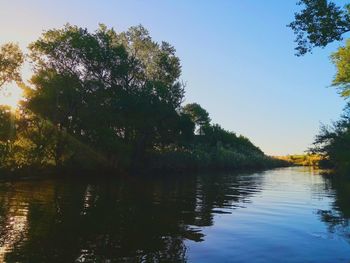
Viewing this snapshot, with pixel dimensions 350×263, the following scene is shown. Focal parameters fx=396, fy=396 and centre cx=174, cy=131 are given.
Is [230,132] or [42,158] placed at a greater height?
[230,132]

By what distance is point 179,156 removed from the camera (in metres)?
79.8

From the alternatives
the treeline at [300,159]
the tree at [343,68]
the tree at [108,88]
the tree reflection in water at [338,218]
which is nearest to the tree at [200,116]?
the treeline at [300,159]

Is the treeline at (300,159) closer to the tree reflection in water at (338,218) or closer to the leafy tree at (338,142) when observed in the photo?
the leafy tree at (338,142)

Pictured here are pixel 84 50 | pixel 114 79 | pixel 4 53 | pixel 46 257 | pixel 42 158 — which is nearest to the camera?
pixel 46 257

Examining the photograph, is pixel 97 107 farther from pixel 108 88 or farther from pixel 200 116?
pixel 200 116

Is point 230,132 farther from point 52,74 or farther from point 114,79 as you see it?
point 52,74

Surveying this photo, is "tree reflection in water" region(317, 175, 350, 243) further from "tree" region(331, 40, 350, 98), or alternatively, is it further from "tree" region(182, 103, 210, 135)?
"tree" region(182, 103, 210, 135)

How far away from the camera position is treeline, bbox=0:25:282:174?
2031 inches

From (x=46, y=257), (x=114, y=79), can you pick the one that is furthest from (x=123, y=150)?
(x=46, y=257)

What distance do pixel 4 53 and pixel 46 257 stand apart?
5073cm

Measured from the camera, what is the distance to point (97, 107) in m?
60.3

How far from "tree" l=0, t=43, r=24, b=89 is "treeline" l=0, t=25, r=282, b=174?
0.43 feet

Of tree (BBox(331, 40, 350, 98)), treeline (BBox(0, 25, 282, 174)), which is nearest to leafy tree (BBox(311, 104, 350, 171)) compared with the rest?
tree (BBox(331, 40, 350, 98))

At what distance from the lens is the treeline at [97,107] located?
51594mm
